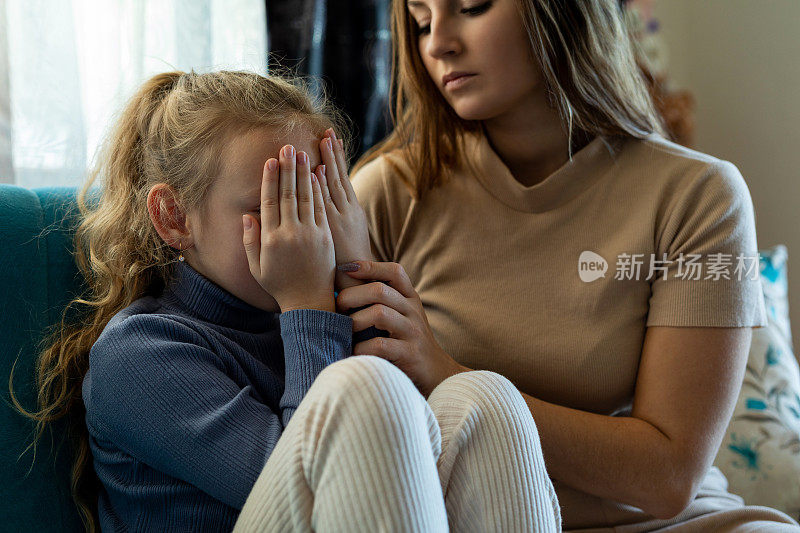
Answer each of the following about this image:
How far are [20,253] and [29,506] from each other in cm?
30

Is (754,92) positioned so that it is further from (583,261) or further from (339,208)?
(339,208)

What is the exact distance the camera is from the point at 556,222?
3.84ft

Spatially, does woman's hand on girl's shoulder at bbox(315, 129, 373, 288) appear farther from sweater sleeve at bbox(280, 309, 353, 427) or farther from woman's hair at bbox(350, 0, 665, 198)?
woman's hair at bbox(350, 0, 665, 198)

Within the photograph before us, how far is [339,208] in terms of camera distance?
0.99 metres

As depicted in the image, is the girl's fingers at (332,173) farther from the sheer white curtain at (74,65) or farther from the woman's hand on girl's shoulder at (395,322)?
the sheer white curtain at (74,65)

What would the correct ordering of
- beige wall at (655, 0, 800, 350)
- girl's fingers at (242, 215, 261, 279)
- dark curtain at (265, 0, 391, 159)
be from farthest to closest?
1. beige wall at (655, 0, 800, 350)
2. dark curtain at (265, 0, 391, 159)
3. girl's fingers at (242, 215, 261, 279)

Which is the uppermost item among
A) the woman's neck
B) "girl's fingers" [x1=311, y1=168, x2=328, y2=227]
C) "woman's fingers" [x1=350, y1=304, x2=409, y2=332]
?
the woman's neck

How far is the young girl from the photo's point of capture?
0.69m

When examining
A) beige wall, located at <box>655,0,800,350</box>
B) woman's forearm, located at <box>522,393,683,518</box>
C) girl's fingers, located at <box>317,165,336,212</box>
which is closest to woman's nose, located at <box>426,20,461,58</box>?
girl's fingers, located at <box>317,165,336,212</box>

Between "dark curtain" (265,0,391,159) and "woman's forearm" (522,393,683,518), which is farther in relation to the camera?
"dark curtain" (265,0,391,159)

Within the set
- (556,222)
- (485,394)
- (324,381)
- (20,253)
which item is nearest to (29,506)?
(20,253)

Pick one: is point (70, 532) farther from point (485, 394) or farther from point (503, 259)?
point (503, 259)

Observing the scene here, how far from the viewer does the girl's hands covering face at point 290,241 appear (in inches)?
35.6

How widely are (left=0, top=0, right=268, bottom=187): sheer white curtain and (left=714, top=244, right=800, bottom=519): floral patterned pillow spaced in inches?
42.3
